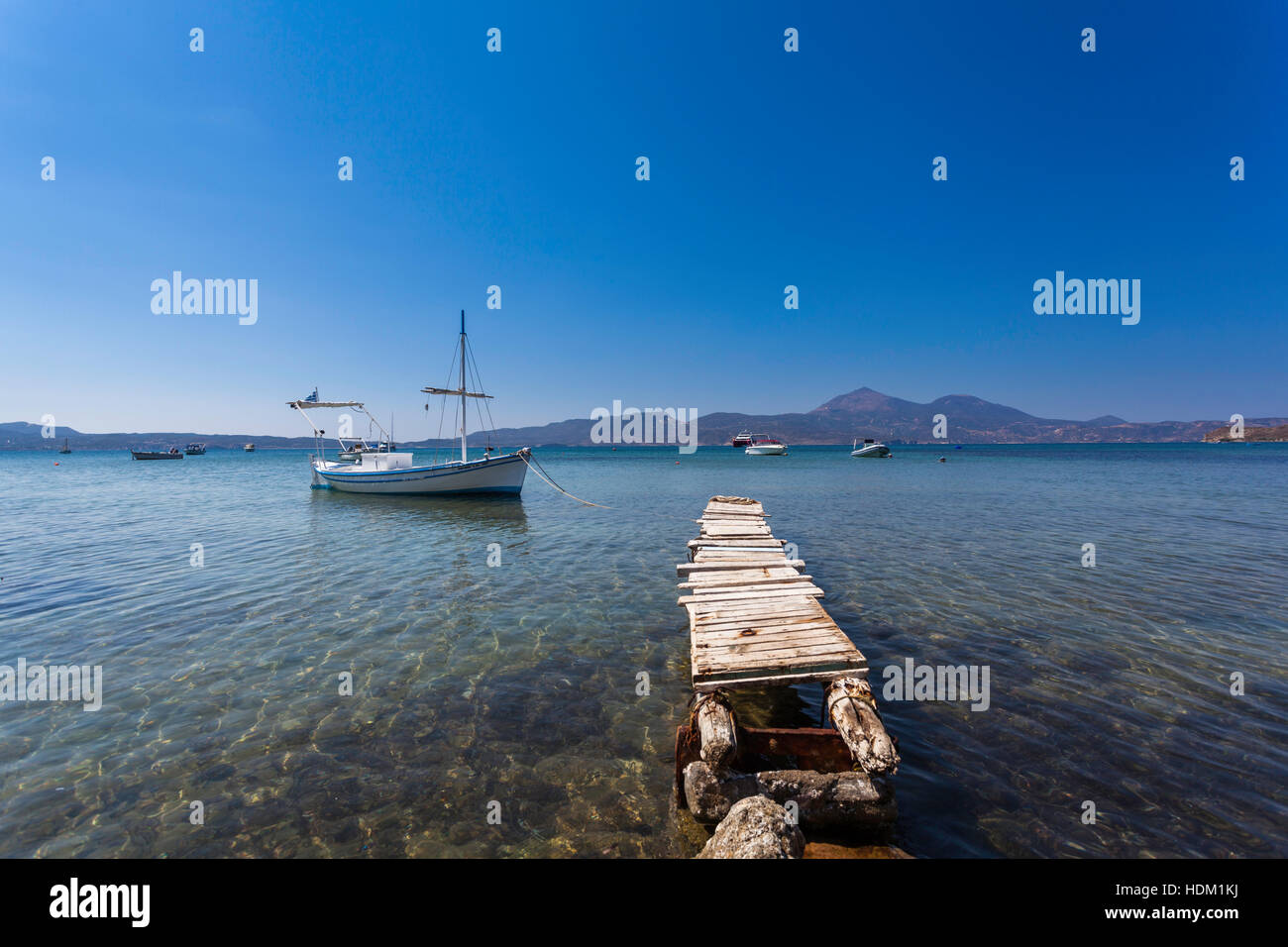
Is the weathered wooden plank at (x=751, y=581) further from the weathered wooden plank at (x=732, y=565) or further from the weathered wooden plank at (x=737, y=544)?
the weathered wooden plank at (x=737, y=544)

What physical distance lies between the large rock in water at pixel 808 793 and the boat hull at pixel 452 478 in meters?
33.0

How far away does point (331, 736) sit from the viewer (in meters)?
6.98

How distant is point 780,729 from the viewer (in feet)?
20.1

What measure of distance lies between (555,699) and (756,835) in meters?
4.72

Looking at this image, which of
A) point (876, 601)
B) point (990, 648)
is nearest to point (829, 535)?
point (876, 601)

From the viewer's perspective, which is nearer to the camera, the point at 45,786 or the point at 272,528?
the point at 45,786

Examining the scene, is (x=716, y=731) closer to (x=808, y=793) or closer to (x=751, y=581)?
(x=808, y=793)

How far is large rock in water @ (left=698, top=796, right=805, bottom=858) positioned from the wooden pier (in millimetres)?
882

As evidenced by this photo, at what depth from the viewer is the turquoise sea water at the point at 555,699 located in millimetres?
5325

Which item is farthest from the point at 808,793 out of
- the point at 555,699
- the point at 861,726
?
the point at 555,699

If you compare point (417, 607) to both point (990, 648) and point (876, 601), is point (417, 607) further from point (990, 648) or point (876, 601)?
point (990, 648)

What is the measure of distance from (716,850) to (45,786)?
810cm
